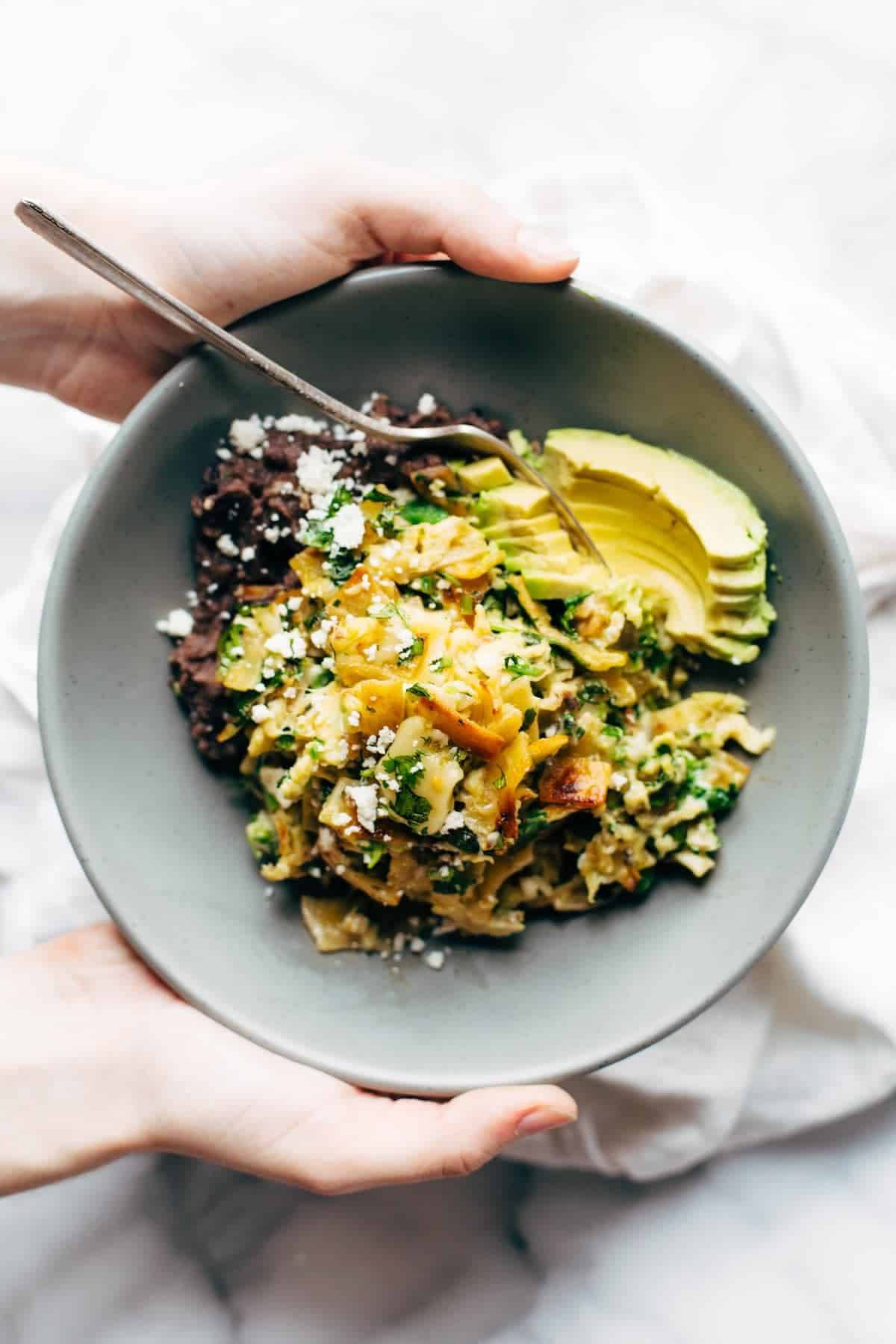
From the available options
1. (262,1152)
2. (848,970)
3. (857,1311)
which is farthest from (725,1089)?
(262,1152)

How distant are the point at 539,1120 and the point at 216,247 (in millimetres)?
1644

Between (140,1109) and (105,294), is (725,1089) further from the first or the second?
(105,294)

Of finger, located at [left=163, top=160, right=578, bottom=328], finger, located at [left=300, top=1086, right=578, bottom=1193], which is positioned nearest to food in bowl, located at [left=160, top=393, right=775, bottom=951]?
finger, located at [left=163, top=160, right=578, bottom=328]

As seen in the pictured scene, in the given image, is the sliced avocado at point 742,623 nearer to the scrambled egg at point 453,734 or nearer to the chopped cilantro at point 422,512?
the scrambled egg at point 453,734

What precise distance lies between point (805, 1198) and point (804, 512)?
161 centimetres

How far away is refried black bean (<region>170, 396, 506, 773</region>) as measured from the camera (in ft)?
7.25

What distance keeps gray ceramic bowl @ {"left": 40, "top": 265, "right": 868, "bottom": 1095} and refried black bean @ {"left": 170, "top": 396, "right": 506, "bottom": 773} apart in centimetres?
6

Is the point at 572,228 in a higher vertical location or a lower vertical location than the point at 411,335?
higher

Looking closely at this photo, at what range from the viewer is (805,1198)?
8.93ft

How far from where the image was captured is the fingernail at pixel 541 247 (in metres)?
2.10

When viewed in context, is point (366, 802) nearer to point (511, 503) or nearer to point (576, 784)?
point (576, 784)

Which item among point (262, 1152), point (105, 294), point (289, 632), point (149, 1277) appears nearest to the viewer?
point (262, 1152)

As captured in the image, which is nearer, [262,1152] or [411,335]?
[262,1152]

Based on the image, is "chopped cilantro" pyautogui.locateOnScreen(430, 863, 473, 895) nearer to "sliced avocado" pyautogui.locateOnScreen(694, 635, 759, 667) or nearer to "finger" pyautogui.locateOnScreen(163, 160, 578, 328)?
"sliced avocado" pyautogui.locateOnScreen(694, 635, 759, 667)
